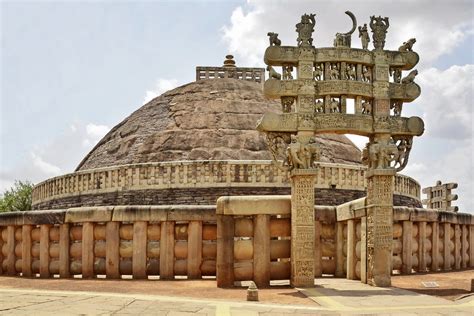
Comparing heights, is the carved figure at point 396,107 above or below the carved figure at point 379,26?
below

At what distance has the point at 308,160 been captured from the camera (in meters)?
9.98

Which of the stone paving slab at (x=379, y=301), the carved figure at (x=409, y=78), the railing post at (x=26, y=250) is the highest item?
the carved figure at (x=409, y=78)

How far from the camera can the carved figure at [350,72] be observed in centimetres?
1043

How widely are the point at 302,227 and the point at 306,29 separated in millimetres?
3255

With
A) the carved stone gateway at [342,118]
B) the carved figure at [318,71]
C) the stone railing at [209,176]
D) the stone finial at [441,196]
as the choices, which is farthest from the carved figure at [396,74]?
the stone finial at [441,196]

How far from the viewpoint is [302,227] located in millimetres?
9891

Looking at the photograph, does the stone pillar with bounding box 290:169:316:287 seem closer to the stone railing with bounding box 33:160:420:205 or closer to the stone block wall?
the stone railing with bounding box 33:160:420:205

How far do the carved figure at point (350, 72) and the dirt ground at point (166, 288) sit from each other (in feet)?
11.8

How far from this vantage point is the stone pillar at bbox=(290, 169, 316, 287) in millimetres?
9781

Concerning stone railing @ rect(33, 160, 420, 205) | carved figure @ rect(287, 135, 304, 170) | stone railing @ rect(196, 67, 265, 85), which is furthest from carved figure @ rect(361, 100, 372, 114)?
stone railing @ rect(196, 67, 265, 85)

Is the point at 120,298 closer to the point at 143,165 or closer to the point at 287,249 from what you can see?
the point at 287,249

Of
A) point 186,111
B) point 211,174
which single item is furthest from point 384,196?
point 186,111

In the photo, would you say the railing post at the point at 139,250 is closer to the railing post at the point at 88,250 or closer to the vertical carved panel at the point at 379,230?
the railing post at the point at 88,250

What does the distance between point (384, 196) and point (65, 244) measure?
5621 mm
